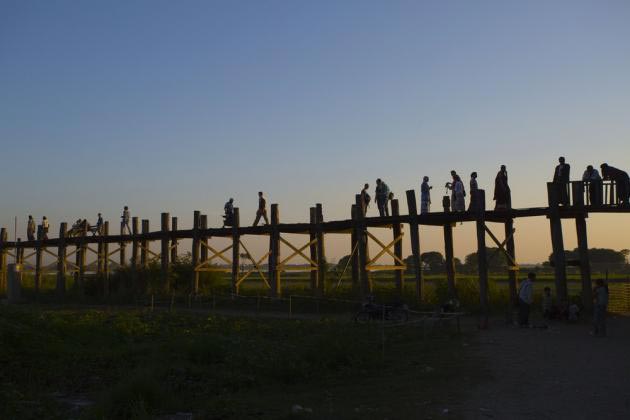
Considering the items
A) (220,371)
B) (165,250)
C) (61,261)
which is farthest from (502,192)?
(61,261)

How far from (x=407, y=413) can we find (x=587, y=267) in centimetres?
1082

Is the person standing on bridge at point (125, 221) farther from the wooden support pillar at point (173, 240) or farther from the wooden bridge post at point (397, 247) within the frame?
the wooden bridge post at point (397, 247)

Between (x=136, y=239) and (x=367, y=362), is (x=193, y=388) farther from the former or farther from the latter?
(x=136, y=239)

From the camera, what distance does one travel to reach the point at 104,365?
12.3 metres

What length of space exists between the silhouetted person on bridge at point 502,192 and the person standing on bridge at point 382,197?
4.29m

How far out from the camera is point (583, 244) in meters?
17.0

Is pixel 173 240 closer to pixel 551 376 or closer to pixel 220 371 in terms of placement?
pixel 220 371

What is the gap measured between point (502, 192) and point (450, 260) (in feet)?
9.66

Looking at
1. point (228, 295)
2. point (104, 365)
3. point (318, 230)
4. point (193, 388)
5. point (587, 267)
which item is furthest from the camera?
point (228, 295)

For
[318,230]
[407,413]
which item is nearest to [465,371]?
[407,413]

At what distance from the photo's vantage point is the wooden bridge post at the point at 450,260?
19.6 m

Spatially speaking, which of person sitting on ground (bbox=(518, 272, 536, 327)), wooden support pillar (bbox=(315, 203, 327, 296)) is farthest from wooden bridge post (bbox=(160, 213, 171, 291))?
person sitting on ground (bbox=(518, 272, 536, 327))

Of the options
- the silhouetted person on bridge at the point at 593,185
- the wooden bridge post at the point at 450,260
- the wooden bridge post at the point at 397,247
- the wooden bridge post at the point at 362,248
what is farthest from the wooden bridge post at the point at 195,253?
the silhouetted person on bridge at the point at 593,185

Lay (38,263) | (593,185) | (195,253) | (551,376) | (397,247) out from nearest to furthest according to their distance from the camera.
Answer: (551,376)
(593,185)
(397,247)
(195,253)
(38,263)
